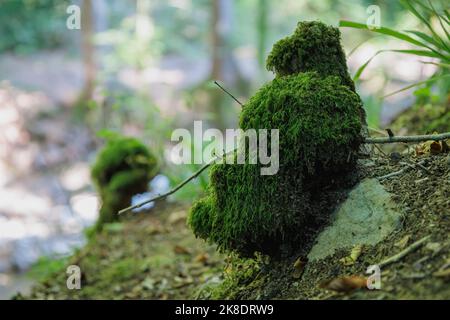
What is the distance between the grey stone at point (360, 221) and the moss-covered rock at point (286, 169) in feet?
0.34

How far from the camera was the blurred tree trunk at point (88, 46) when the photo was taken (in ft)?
35.9

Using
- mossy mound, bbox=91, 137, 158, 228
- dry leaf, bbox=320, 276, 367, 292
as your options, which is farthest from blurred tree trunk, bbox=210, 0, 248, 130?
dry leaf, bbox=320, 276, 367, 292

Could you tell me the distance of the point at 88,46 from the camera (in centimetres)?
1123

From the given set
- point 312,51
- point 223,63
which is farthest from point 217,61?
point 312,51

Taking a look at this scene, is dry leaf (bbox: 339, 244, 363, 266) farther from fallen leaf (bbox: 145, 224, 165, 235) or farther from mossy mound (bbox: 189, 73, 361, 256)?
fallen leaf (bbox: 145, 224, 165, 235)

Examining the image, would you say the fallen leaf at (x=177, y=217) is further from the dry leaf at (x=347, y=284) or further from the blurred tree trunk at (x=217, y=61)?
the blurred tree trunk at (x=217, y=61)

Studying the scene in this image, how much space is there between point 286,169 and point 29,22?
47.0ft

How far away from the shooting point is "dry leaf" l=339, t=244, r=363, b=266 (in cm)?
174

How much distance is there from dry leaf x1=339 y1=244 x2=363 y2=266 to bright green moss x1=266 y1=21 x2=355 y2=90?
2.72 feet

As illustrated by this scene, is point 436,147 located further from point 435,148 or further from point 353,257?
point 353,257

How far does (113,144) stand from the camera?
4.87 metres
